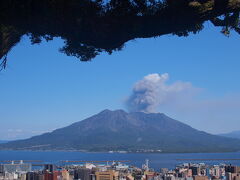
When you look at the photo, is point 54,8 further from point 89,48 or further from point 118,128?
point 118,128

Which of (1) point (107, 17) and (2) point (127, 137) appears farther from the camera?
(2) point (127, 137)

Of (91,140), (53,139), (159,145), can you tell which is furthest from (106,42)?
(53,139)

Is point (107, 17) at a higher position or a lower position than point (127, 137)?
lower

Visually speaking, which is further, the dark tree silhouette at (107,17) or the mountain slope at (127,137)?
the mountain slope at (127,137)

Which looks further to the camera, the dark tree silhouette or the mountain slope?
the mountain slope
